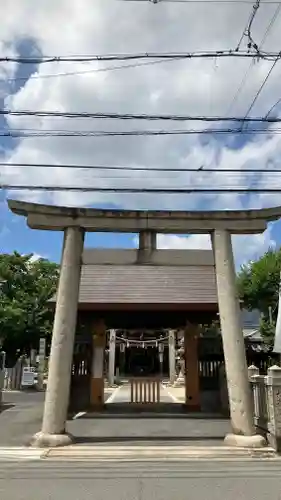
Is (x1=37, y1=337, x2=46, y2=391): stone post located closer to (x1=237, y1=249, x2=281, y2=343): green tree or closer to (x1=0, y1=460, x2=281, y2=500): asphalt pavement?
(x1=237, y1=249, x2=281, y2=343): green tree

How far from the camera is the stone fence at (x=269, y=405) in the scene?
980 cm

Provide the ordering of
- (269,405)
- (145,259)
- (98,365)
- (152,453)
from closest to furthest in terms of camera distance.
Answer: (152,453) < (269,405) < (145,259) < (98,365)

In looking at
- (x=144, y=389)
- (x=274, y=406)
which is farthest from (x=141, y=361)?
(x=274, y=406)

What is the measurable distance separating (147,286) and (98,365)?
357cm

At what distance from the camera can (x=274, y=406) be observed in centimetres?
996

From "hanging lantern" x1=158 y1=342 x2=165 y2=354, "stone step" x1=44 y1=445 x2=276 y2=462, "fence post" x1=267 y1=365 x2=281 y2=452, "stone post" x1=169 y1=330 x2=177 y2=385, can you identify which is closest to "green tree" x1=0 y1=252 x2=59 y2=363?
"stone post" x1=169 y1=330 x2=177 y2=385

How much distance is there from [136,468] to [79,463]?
3.82 ft

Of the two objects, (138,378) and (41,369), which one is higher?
(41,369)

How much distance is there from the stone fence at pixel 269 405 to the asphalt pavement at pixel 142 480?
1.08 meters

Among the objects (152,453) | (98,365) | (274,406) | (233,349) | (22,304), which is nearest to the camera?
(152,453)

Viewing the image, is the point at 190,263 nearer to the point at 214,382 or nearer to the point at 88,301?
the point at 88,301

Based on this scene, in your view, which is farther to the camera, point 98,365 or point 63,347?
point 98,365

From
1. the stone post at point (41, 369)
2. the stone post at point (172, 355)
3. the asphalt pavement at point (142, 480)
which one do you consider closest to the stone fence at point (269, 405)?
the asphalt pavement at point (142, 480)

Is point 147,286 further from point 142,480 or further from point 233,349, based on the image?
point 142,480
